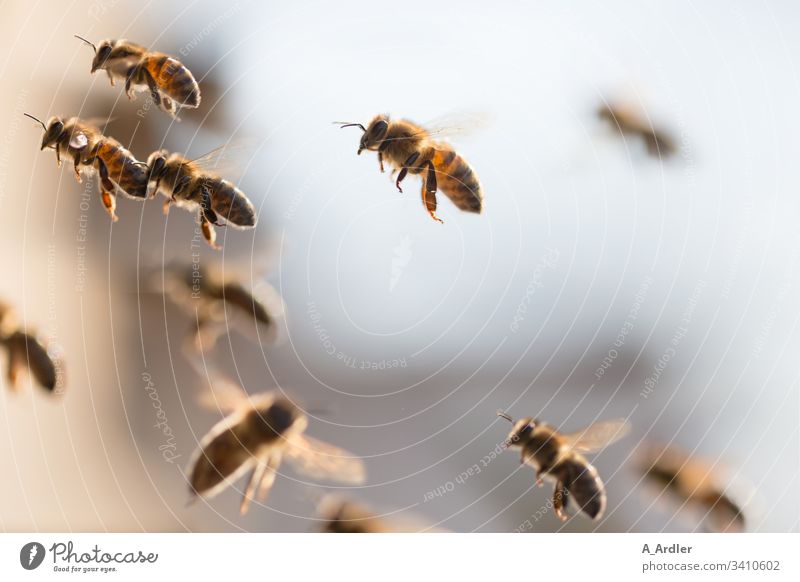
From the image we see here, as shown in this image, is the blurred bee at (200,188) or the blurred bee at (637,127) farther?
the blurred bee at (637,127)

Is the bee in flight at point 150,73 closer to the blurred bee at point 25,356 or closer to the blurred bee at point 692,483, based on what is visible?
the blurred bee at point 25,356

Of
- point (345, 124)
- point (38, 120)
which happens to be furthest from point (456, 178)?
point (38, 120)

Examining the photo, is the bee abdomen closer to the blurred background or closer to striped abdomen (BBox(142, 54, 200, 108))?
the blurred background

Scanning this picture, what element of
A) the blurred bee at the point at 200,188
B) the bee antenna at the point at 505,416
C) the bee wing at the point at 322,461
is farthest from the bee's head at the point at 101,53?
the bee antenna at the point at 505,416

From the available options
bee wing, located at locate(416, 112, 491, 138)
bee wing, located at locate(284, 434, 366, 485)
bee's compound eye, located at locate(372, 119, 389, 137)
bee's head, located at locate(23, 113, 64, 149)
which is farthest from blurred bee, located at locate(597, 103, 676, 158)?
bee's head, located at locate(23, 113, 64, 149)

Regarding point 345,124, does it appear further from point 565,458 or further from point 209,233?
point 565,458
